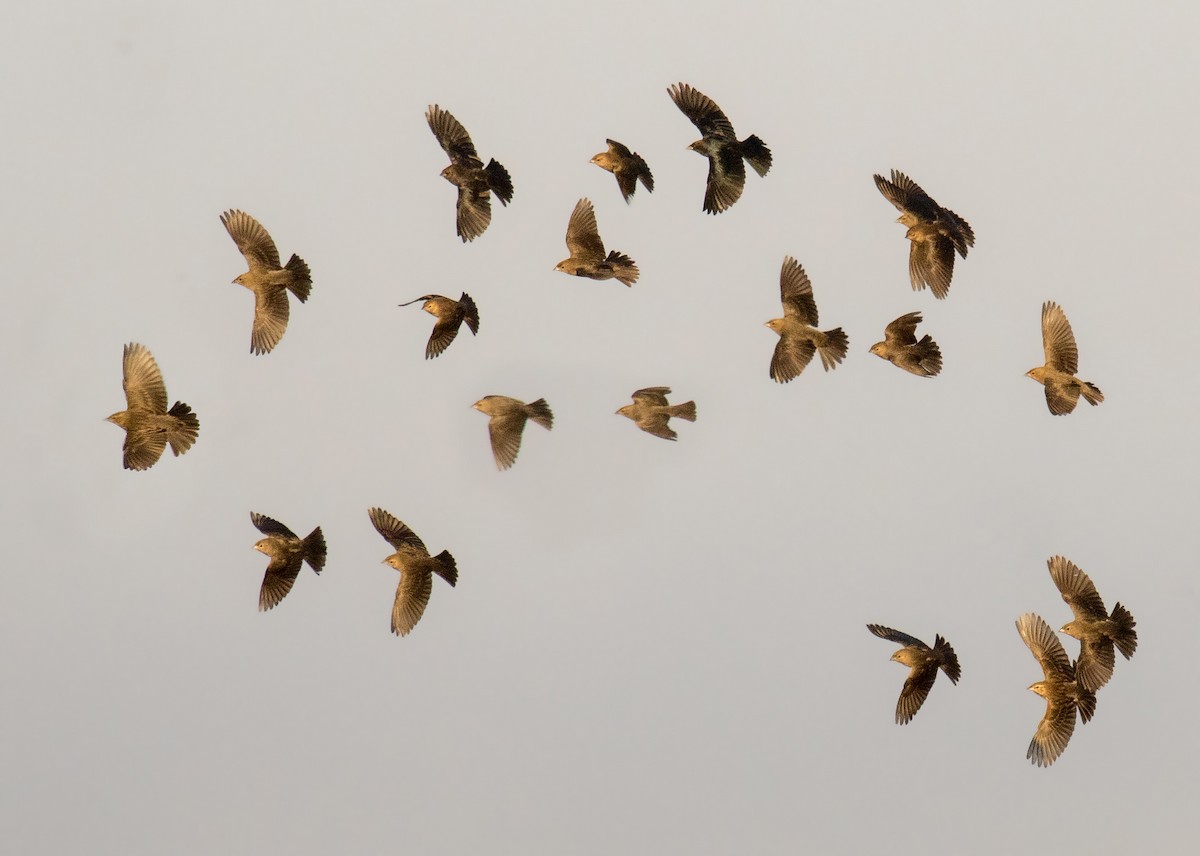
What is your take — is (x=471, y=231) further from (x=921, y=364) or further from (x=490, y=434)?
(x=921, y=364)

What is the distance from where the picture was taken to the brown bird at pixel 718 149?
2075cm

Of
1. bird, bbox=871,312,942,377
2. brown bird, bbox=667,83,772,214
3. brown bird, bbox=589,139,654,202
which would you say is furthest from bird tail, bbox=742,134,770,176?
bird, bbox=871,312,942,377

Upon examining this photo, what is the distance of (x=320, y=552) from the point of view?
68.4 feet

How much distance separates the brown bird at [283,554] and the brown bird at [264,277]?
77.8 inches

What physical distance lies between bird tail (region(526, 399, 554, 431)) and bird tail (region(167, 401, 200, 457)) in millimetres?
3523

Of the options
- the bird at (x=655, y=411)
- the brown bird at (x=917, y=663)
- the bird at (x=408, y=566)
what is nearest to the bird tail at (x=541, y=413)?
the bird at (x=655, y=411)

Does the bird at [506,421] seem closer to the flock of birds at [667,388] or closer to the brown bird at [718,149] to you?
the flock of birds at [667,388]

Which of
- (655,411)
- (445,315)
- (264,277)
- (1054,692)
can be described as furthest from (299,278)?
(1054,692)

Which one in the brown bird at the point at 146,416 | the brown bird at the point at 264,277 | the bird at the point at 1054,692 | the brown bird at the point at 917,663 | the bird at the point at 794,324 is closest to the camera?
the bird at the point at 1054,692

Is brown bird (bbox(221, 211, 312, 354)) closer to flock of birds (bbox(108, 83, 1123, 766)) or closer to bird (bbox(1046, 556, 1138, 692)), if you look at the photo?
flock of birds (bbox(108, 83, 1123, 766))

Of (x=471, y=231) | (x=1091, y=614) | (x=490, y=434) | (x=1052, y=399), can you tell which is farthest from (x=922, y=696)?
(x=471, y=231)

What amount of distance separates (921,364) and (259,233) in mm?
7271

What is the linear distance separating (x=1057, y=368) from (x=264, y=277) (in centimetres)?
860

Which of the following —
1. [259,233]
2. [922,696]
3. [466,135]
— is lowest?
[922,696]
